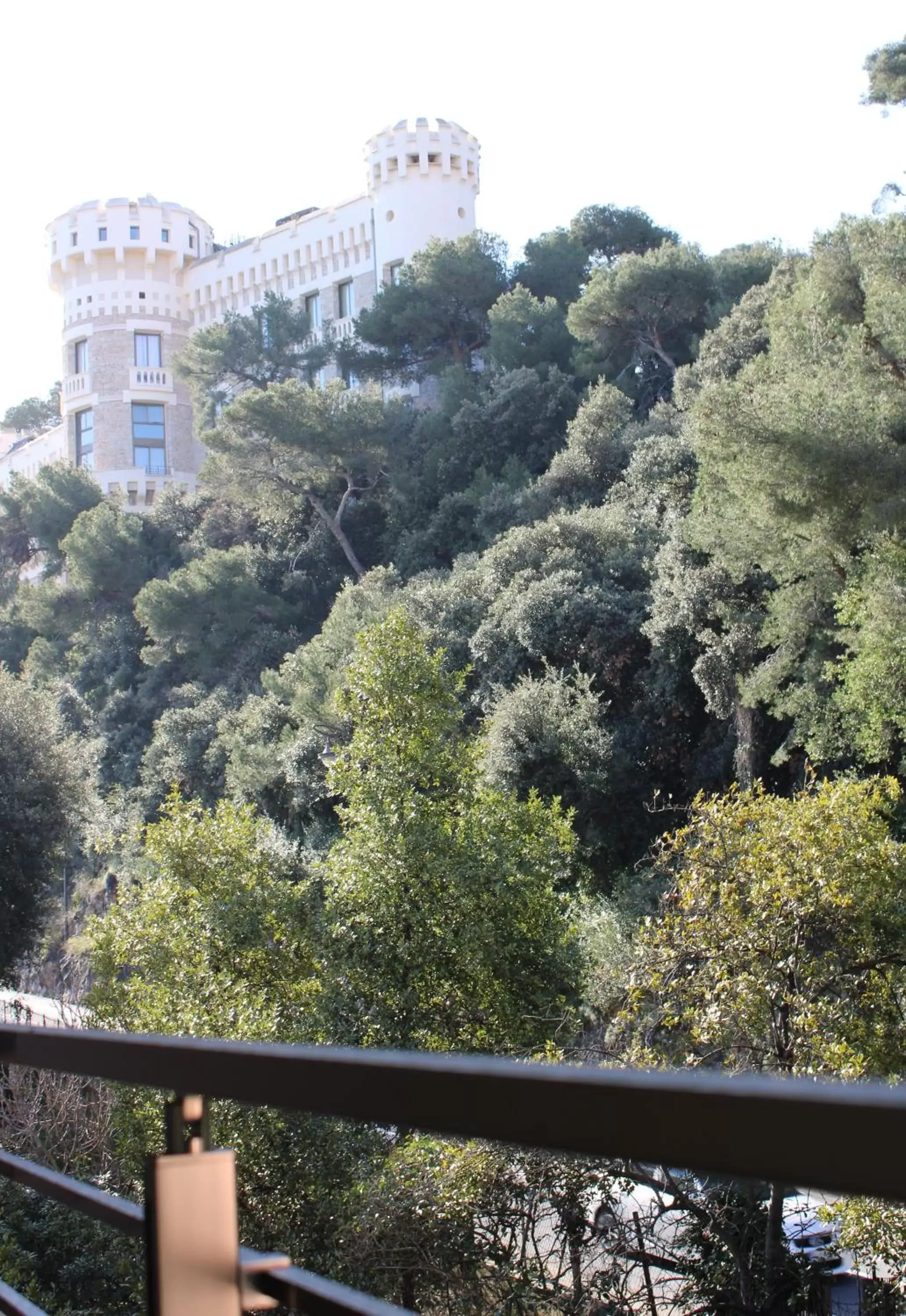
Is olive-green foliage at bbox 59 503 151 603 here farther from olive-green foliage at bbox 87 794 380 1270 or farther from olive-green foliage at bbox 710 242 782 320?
olive-green foliage at bbox 87 794 380 1270

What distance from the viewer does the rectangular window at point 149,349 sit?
165 feet

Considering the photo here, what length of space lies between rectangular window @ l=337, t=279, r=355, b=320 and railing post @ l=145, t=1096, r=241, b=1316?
1806 inches

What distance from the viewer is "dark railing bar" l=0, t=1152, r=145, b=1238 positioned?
4.71ft

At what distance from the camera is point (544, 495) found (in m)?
29.9

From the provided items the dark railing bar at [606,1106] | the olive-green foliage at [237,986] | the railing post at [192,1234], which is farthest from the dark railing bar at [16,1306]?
the olive-green foliage at [237,986]

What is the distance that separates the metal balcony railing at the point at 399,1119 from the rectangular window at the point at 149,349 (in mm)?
51144

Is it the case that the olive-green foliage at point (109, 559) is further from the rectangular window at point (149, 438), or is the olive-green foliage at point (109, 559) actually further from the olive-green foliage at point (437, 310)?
the olive-green foliage at point (437, 310)

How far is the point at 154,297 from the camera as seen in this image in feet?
166

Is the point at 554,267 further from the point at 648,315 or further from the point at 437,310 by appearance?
the point at 648,315

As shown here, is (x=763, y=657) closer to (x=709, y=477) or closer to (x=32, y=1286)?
(x=709, y=477)

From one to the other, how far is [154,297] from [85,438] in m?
5.67

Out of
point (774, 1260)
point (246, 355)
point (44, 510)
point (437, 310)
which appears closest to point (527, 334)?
point (437, 310)

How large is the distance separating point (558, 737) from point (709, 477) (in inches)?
183

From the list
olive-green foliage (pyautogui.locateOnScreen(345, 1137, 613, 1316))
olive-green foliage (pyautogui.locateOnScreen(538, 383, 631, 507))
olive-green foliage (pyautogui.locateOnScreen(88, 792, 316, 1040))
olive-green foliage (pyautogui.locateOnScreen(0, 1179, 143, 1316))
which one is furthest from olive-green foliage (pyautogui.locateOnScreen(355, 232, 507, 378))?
olive-green foliage (pyautogui.locateOnScreen(345, 1137, 613, 1316))
